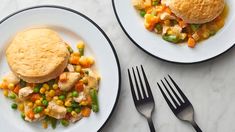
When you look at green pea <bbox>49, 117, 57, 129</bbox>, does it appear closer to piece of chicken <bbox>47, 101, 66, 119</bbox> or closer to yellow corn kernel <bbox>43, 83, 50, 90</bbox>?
piece of chicken <bbox>47, 101, 66, 119</bbox>

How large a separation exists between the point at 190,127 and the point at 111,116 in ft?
2.23

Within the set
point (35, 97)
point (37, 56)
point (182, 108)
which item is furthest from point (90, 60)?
point (182, 108)

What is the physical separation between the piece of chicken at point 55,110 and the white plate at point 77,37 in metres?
0.15

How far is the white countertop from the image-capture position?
3.60 meters

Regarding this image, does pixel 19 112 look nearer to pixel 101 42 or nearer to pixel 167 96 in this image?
pixel 101 42

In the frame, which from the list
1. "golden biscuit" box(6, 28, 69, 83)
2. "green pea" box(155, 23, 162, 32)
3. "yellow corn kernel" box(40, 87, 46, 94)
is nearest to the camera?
"golden biscuit" box(6, 28, 69, 83)

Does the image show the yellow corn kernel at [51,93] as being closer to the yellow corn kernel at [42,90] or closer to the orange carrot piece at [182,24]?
the yellow corn kernel at [42,90]

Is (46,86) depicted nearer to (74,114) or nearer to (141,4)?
(74,114)

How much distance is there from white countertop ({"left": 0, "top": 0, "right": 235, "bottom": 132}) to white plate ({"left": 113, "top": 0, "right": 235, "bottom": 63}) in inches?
6.4

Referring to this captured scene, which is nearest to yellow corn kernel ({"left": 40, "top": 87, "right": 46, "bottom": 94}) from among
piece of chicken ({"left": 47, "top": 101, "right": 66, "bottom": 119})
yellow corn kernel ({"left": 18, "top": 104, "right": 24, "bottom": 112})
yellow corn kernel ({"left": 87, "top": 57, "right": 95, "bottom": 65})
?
piece of chicken ({"left": 47, "top": 101, "right": 66, "bottom": 119})

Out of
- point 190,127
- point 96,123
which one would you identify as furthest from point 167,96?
point 96,123

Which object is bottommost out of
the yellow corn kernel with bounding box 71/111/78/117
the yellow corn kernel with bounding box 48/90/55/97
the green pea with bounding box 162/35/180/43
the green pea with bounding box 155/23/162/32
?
the yellow corn kernel with bounding box 71/111/78/117

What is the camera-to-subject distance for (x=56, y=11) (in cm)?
340

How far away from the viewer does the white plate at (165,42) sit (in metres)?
3.47
